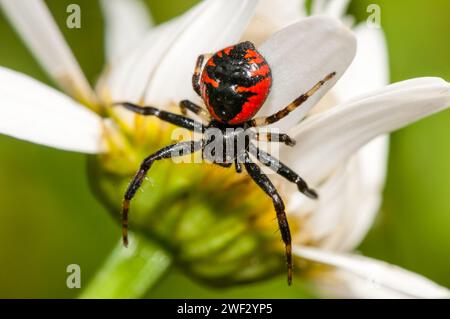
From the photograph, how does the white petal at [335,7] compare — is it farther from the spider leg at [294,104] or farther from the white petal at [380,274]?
the white petal at [380,274]

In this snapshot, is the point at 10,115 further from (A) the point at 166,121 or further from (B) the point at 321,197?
(B) the point at 321,197

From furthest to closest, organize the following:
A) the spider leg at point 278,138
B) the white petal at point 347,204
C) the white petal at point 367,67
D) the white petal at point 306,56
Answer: the white petal at point 367,67, the white petal at point 347,204, the spider leg at point 278,138, the white petal at point 306,56

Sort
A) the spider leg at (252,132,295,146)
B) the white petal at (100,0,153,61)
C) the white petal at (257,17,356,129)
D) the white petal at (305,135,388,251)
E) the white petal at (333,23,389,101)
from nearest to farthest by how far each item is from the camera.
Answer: the white petal at (257,17,356,129), the spider leg at (252,132,295,146), the white petal at (305,135,388,251), the white petal at (333,23,389,101), the white petal at (100,0,153,61)

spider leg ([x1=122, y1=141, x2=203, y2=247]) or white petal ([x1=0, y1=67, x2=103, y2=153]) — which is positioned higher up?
white petal ([x1=0, y1=67, x2=103, y2=153])

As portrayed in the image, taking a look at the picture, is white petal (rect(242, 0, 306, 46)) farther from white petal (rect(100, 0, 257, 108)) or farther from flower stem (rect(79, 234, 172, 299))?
flower stem (rect(79, 234, 172, 299))

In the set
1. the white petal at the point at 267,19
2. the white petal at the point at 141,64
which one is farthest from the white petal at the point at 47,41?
the white petal at the point at 267,19

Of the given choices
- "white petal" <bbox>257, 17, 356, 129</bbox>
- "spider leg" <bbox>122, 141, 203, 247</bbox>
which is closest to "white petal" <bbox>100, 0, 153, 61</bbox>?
"spider leg" <bbox>122, 141, 203, 247</bbox>
